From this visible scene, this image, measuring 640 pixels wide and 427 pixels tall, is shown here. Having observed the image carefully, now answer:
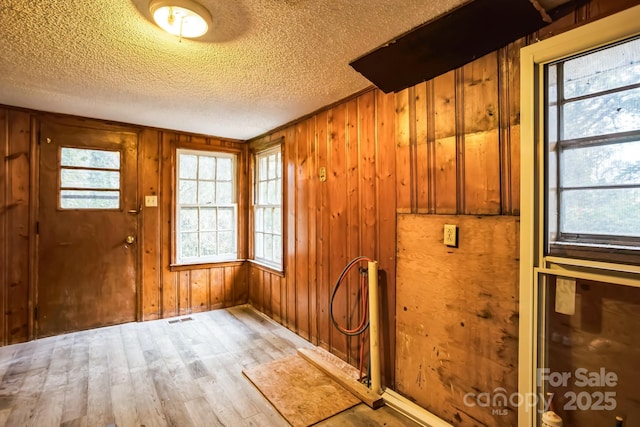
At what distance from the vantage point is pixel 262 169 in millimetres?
4082

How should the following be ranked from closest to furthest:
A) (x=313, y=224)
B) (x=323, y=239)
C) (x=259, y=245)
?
(x=323, y=239) < (x=313, y=224) < (x=259, y=245)

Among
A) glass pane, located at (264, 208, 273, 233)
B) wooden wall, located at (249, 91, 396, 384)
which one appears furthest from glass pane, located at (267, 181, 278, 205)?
wooden wall, located at (249, 91, 396, 384)

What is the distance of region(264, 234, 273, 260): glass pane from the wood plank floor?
0.86m

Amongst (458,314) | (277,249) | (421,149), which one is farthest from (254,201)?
(458,314)

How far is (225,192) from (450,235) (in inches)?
124

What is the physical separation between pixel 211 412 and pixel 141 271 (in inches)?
85.7

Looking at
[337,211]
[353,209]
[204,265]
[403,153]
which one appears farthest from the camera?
[204,265]

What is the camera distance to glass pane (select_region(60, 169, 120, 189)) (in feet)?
10.5

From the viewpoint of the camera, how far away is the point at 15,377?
236 cm

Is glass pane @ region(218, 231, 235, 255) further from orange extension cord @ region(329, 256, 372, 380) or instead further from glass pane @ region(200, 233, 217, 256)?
orange extension cord @ region(329, 256, 372, 380)

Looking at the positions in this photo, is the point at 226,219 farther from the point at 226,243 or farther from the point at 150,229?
the point at 150,229

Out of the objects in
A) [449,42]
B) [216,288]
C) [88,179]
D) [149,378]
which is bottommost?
[149,378]

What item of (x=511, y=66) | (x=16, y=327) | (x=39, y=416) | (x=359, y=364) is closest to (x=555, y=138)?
(x=511, y=66)

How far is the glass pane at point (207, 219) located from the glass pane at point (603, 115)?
3699 millimetres
